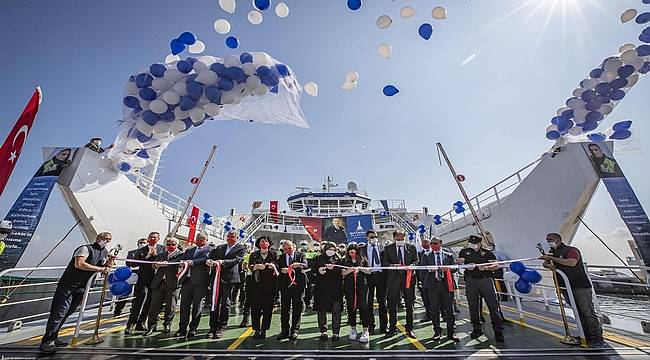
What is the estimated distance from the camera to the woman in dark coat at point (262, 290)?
4809 mm

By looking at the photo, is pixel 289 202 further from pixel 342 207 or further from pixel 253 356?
pixel 253 356

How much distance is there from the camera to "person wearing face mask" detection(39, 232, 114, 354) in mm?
3955

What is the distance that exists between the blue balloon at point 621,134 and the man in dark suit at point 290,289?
796 cm

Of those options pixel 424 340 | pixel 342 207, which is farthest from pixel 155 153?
pixel 342 207

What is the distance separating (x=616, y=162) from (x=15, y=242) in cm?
1360

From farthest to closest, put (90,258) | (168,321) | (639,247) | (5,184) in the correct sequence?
(639,247)
(168,321)
(90,258)
(5,184)

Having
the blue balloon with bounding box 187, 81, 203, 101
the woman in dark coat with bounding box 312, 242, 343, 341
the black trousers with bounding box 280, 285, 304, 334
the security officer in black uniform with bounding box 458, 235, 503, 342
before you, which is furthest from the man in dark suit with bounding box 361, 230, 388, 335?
the blue balloon with bounding box 187, 81, 203, 101

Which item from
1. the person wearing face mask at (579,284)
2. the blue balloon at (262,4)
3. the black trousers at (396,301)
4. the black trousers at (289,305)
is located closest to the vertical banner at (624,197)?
the person wearing face mask at (579,284)

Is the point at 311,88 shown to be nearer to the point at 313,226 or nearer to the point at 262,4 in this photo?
the point at 262,4

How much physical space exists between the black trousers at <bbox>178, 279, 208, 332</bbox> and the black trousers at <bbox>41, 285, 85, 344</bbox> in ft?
4.48

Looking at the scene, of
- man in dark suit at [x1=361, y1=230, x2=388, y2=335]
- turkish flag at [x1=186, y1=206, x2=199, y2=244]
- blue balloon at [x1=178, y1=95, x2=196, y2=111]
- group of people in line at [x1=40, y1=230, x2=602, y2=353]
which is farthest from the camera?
turkish flag at [x1=186, y1=206, x2=199, y2=244]

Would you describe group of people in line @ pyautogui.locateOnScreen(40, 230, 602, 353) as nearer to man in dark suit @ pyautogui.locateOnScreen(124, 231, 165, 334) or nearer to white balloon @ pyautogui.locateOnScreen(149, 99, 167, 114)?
man in dark suit @ pyautogui.locateOnScreen(124, 231, 165, 334)

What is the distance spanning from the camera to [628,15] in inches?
242

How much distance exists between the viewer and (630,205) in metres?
7.28
